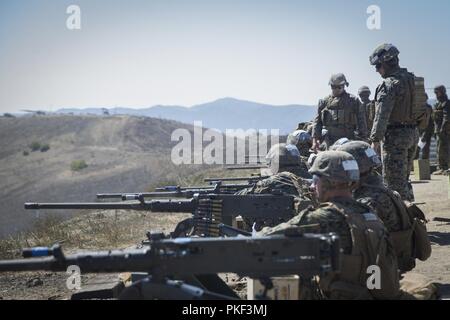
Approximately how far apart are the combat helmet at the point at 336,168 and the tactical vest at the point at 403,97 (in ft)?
13.9

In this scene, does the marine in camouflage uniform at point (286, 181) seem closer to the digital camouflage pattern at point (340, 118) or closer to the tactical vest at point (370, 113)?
the digital camouflage pattern at point (340, 118)

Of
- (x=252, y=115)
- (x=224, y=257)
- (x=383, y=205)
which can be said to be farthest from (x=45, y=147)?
(x=252, y=115)

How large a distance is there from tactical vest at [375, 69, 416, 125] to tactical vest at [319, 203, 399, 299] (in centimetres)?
459

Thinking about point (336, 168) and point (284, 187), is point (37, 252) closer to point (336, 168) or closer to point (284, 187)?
point (336, 168)

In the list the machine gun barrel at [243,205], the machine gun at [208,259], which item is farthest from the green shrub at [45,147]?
the machine gun at [208,259]

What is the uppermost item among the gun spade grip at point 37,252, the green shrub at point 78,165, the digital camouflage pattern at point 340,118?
the digital camouflage pattern at point 340,118

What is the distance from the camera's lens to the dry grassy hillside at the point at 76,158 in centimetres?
4834

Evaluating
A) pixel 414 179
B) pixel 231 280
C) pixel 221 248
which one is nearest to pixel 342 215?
pixel 221 248

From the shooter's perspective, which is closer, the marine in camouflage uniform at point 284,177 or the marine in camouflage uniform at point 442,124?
the marine in camouflage uniform at point 284,177

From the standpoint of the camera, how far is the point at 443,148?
625 inches

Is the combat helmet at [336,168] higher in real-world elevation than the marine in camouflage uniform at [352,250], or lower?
higher

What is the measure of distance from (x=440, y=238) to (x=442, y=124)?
843 cm

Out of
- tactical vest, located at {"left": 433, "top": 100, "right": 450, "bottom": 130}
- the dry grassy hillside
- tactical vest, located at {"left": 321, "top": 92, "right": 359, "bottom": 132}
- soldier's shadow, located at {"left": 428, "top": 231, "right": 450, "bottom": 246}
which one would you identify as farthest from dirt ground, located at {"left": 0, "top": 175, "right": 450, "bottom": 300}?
the dry grassy hillside

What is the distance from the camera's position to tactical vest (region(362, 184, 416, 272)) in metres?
4.73
